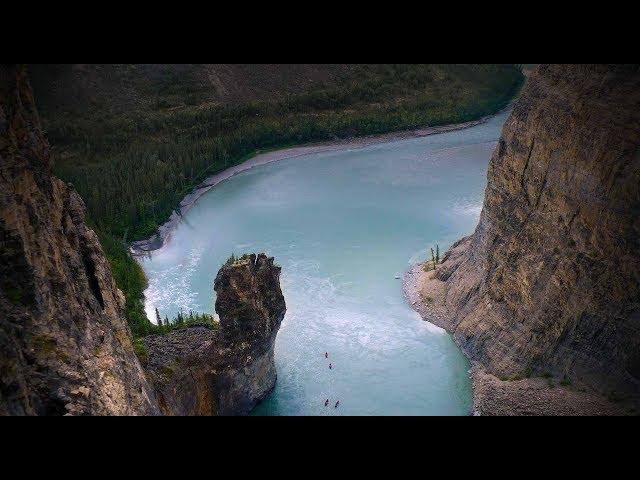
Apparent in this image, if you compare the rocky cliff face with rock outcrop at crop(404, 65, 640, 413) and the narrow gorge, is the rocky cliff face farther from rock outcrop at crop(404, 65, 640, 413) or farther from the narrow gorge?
rock outcrop at crop(404, 65, 640, 413)

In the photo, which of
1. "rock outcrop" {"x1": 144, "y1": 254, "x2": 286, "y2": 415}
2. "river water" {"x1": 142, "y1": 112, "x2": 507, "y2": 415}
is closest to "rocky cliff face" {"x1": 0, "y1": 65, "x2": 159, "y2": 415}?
"rock outcrop" {"x1": 144, "y1": 254, "x2": 286, "y2": 415}

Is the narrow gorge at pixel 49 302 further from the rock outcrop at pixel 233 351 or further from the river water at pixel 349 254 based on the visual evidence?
the river water at pixel 349 254

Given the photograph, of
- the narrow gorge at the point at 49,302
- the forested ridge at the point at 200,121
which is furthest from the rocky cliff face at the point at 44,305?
the forested ridge at the point at 200,121

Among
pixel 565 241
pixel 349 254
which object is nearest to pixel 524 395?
pixel 565 241

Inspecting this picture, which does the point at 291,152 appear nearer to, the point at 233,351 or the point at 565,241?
the point at 233,351

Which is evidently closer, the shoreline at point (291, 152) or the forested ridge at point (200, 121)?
the shoreline at point (291, 152)

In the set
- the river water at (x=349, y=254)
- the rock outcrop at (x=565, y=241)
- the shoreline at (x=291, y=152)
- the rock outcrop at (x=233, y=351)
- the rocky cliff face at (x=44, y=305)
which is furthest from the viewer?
the shoreline at (x=291, y=152)
